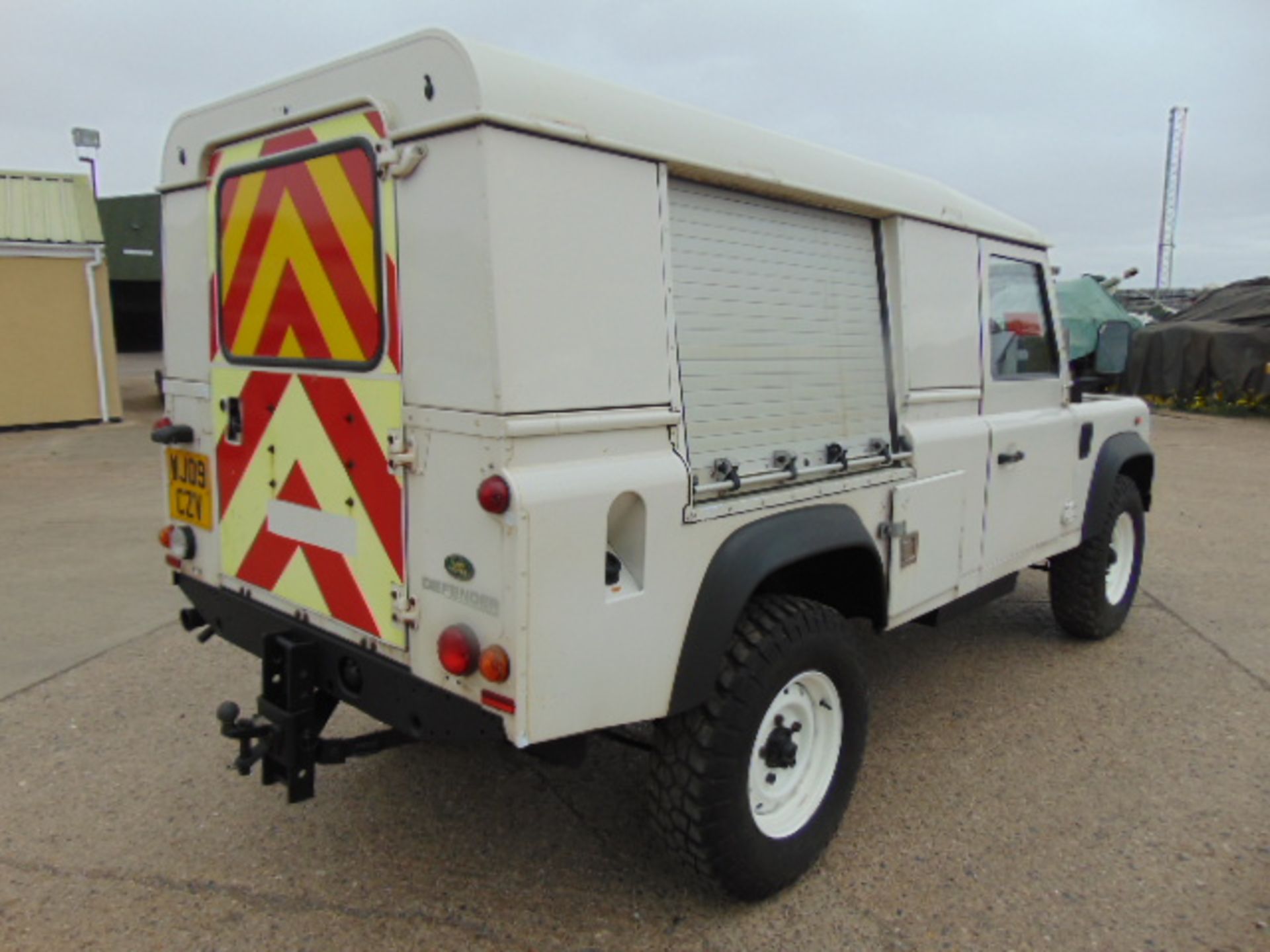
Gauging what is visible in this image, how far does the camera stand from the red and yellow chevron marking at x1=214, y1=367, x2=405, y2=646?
2.48 metres

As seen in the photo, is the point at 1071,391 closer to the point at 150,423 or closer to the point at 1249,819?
the point at 1249,819

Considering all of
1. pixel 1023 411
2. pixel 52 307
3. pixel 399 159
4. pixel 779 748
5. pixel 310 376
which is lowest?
pixel 779 748

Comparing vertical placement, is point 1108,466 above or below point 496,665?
above

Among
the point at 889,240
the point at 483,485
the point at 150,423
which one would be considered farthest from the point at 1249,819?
the point at 150,423

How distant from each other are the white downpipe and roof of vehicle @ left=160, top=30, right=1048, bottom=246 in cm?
1269

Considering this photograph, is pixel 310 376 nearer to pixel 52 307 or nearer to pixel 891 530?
pixel 891 530

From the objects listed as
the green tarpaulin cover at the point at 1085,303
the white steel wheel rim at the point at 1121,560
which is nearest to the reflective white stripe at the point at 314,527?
the white steel wheel rim at the point at 1121,560

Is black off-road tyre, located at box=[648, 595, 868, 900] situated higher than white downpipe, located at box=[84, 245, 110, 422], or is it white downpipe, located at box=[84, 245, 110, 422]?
white downpipe, located at box=[84, 245, 110, 422]

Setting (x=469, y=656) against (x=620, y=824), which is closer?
(x=469, y=656)

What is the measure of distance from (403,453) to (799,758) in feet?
5.20

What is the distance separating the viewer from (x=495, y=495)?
6.88 ft

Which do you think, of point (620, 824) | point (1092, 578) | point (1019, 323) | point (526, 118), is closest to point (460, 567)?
point (526, 118)

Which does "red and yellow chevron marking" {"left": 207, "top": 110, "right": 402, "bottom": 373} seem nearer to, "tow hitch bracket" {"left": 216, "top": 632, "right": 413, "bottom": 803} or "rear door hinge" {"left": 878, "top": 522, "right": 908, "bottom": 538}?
"tow hitch bracket" {"left": 216, "top": 632, "right": 413, "bottom": 803}

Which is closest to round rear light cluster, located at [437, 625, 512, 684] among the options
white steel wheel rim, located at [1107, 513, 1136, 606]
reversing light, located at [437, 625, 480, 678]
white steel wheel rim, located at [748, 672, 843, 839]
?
reversing light, located at [437, 625, 480, 678]
